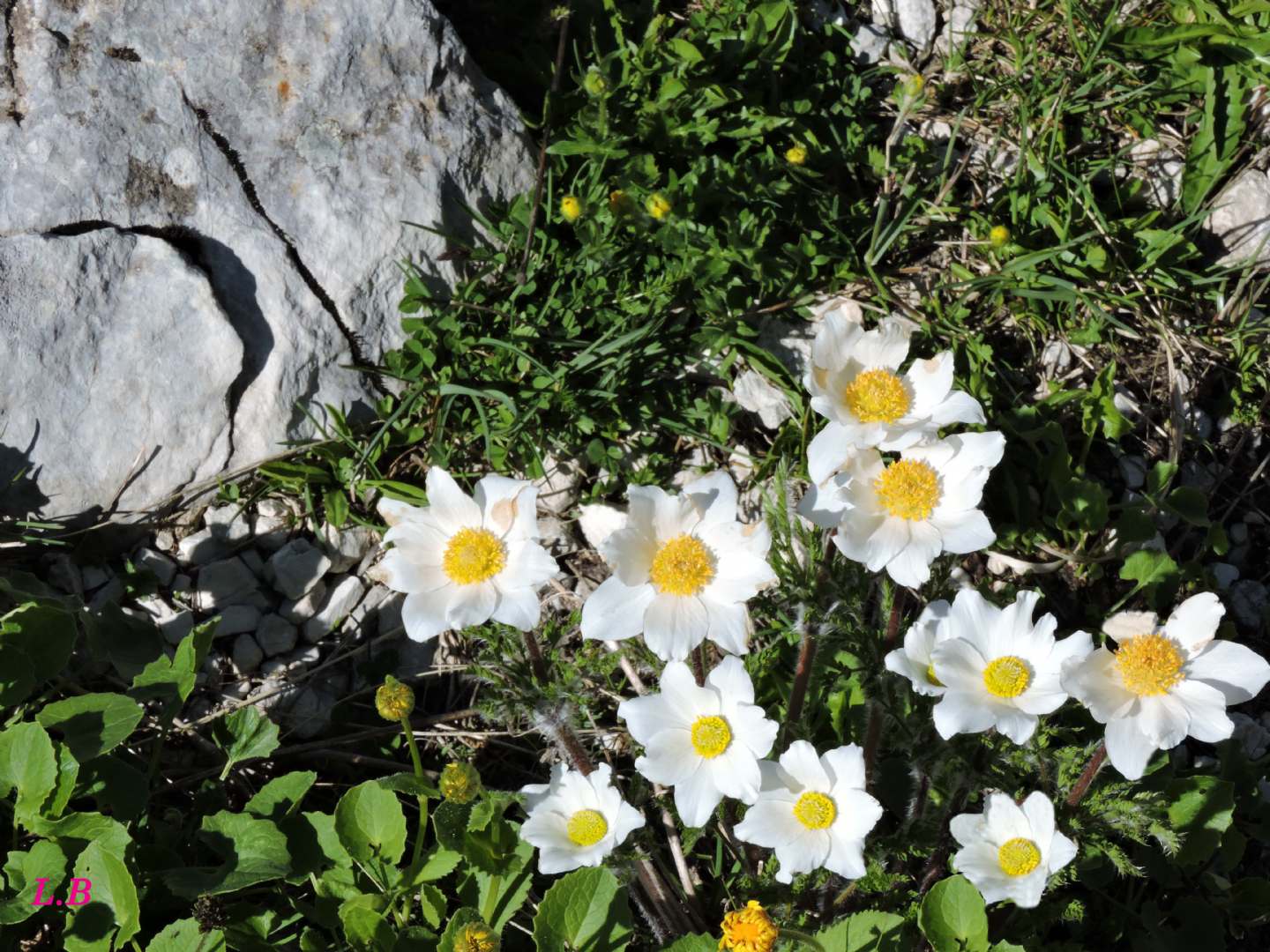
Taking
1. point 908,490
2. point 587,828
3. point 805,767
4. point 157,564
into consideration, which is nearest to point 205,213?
point 157,564

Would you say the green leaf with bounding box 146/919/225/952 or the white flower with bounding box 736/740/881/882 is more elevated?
the green leaf with bounding box 146/919/225/952

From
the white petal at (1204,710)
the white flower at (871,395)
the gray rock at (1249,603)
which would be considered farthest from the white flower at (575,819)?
the gray rock at (1249,603)

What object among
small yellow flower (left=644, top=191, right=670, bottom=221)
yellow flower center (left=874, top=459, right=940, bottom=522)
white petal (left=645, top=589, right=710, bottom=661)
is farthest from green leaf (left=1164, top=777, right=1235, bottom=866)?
small yellow flower (left=644, top=191, right=670, bottom=221)

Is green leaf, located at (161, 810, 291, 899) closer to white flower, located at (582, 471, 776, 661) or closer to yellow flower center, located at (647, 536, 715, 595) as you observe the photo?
white flower, located at (582, 471, 776, 661)

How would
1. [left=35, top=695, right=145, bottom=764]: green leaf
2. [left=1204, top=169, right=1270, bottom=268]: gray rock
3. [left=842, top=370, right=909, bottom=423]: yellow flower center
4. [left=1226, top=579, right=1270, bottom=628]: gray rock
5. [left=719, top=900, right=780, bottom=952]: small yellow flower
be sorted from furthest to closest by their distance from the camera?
[left=1204, top=169, right=1270, bottom=268]: gray rock < [left=1226, top=579, right=1270, bottom=628]: gray rock < [left=35, top=695, right=145, bottom=764]: green leaf < [left=842, top=370, right=909, bottom=423]: yellow flower center < [left=719, top=900, right=780, bottom=952]: small yellow flower

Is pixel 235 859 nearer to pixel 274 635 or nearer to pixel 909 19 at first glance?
pixel 274 635

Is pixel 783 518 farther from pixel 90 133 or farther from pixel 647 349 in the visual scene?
pixel 90 133

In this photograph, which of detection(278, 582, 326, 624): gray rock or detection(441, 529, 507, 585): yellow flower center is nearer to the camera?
detection(441, 529, 507, 585): yellow flower center
